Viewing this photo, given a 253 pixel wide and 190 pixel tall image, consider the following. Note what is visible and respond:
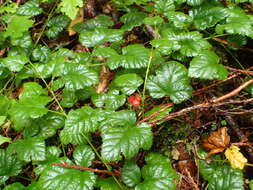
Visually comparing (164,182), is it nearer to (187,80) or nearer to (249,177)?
(249,177)

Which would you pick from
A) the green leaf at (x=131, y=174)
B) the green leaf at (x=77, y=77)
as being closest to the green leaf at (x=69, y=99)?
the green leaf at (x=77, y=77)

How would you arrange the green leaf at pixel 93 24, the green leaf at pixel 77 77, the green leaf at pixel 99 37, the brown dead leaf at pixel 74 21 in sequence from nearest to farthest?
the green leaf at pixel 77 77
the green leaf at pixel 99 37
the green leaf at pixel 93 24
the brown dead leaf at pixel 74 21

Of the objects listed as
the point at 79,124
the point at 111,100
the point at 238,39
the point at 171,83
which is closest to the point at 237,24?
the point at 238,39

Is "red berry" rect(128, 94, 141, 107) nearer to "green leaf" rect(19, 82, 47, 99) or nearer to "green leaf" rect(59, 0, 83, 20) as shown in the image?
"green leaf" rect(19, 82, 47, 99)

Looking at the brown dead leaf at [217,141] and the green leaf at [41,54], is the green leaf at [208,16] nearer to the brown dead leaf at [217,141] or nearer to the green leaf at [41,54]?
the brown dead leaf at [217,141]

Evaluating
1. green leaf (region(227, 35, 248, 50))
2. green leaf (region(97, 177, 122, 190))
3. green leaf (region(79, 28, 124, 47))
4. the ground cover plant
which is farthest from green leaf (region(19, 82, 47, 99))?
green leaf (region(227, 35, 248, 50))

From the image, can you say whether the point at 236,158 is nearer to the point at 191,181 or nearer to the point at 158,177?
the point at 191,181
